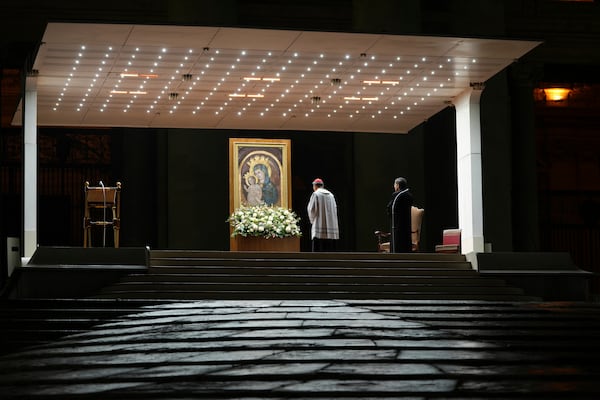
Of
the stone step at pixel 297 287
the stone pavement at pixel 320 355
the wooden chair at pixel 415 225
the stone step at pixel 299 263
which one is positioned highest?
the wooden chair at pixel 415 225

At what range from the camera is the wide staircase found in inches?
523

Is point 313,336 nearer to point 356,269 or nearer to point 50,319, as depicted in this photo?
point 50,319

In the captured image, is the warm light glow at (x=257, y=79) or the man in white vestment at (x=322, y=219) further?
the man in white vestment at (x=322, y=219)

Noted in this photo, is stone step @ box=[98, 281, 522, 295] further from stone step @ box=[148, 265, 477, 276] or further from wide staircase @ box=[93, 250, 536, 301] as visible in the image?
stone step @ box=[148, 265, 477, 276]

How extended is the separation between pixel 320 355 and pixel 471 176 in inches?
405

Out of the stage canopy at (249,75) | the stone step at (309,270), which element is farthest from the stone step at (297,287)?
the stage canopy at (249,75)

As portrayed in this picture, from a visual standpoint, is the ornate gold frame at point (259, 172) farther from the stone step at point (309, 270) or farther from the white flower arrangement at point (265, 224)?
the stone step at point (309, 270)

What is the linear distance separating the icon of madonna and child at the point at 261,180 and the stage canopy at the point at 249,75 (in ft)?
2.80

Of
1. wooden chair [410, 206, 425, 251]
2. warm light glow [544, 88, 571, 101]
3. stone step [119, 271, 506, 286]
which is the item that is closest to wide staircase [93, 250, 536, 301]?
stone step [119, 271, 506, 286]

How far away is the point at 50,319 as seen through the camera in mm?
9898

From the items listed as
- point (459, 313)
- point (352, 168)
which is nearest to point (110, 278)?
point (459, 313)

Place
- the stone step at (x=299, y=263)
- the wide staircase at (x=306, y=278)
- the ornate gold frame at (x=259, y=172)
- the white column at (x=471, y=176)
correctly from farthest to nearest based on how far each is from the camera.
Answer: the ornate gold frame at (x=259, y=172), the white column at (x=471, y=176), the stone step at (x=299, y=263), the wide staircase at (x=306, y=278)

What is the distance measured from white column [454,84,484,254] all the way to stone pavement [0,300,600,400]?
674cm

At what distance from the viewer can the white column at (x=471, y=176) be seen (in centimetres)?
1677
